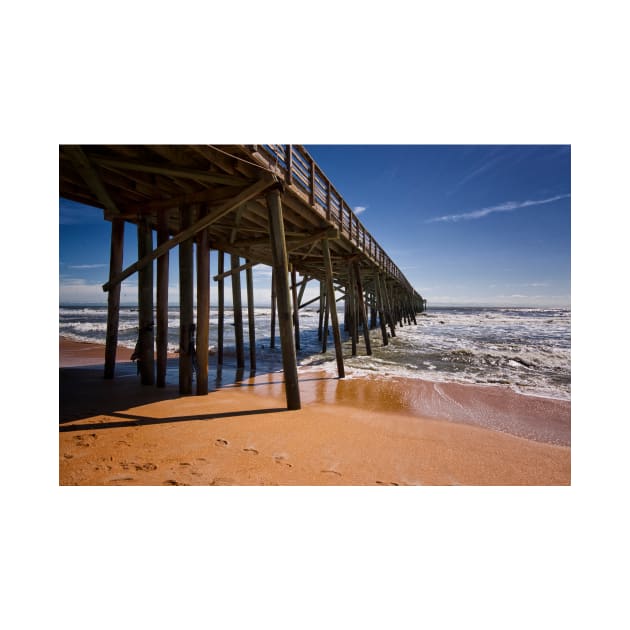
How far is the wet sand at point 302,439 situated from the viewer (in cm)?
212

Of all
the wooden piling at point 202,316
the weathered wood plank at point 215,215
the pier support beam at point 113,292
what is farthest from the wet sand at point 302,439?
the weathered wood plank at point 215,215

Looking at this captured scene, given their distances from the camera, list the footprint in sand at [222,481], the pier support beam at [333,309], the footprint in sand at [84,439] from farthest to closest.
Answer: the pier support beam at [333,309]
the footprint in sand at [84,439]
the footprint in sand at [222,481]

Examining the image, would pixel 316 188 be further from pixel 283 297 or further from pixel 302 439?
pixel 302 439

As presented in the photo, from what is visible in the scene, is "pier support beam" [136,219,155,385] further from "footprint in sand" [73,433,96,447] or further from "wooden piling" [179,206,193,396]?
"footprint in sand" [73,433,96,447]

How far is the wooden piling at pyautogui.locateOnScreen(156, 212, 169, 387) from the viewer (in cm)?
460

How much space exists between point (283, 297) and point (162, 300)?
2.08 meters

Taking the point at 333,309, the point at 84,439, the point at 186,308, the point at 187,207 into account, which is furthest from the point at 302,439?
the point at 333,309

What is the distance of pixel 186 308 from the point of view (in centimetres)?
434

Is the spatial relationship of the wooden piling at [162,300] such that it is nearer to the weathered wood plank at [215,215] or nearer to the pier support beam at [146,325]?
the pier support beam at [146,325]

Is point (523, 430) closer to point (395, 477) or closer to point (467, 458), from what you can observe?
point (467, 458)

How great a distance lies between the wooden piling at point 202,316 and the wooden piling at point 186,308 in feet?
0.55

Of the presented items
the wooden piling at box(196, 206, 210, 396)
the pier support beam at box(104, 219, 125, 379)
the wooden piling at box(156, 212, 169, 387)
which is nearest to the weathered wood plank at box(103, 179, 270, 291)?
the wooden piling at box(196, 206, 210, 396)
